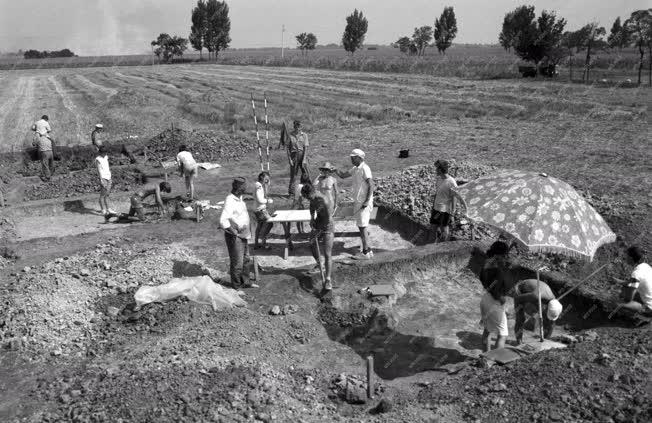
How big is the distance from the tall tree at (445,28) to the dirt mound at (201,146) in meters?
68.9

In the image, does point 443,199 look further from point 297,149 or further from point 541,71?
point 541,71

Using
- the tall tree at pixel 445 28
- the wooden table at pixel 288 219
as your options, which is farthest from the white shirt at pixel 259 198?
the tall tree at pixel 445 28

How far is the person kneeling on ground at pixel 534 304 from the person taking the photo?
7035 millimetres

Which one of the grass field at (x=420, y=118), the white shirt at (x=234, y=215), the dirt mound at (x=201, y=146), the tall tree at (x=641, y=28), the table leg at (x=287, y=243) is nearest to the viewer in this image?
the white shirt at (x=234, y=215)

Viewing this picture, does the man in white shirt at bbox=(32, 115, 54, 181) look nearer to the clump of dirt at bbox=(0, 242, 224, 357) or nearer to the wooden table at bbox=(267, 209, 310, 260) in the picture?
the clump of dirt at bbox=(0, 242, 224, 357)

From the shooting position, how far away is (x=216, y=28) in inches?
3831

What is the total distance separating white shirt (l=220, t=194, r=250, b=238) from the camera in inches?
317

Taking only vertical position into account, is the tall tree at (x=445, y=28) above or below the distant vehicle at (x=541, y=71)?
above

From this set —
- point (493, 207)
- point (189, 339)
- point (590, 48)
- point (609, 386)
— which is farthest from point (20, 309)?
point (590, 48)

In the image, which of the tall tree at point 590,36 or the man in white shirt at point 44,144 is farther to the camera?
the tall tree at point 590,36

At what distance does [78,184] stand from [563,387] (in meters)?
13.3

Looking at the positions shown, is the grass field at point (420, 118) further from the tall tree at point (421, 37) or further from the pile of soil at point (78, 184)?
the tall tree at point (421, 37)

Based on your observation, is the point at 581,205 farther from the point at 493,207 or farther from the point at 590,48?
the point at 590,48

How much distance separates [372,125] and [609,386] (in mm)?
19766
